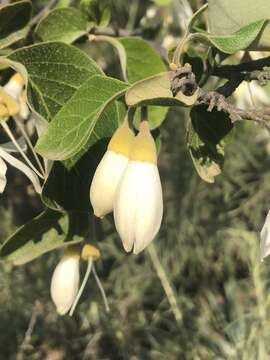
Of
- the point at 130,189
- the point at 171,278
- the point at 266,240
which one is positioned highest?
the point at 130,189

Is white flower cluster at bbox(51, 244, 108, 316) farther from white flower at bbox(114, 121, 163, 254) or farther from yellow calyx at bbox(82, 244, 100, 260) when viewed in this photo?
white flower at bbox(114, 121, 163, 254)

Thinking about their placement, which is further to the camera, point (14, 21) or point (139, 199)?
point (14, 21)

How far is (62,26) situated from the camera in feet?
2.55

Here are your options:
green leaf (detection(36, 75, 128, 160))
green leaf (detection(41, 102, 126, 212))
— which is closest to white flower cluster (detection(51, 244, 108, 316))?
green leaf (detection(41, 102, 126, 212))

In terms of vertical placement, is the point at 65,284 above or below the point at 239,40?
below

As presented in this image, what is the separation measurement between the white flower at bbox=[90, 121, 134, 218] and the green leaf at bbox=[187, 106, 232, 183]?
0.40 ft

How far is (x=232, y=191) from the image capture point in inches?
83.7

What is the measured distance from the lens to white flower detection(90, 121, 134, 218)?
1.71 feet

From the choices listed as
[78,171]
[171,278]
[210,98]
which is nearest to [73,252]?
[78,171]

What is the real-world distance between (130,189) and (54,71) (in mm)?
149

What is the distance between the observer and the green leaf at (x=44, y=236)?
683 mm

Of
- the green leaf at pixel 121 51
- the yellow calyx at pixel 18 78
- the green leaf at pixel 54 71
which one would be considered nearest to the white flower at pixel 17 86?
the yellow calyx at pixel 18 78

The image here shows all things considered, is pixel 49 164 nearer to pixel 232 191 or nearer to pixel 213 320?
pixel 213 320

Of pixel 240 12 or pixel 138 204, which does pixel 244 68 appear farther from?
pixel 138 204
